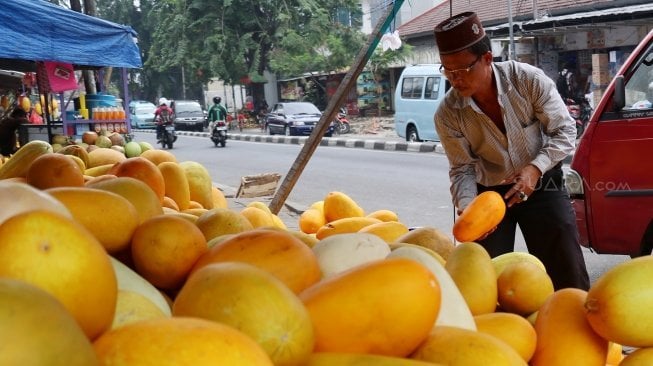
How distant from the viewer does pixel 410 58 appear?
2492cm

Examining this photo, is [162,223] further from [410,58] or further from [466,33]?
[410,58]

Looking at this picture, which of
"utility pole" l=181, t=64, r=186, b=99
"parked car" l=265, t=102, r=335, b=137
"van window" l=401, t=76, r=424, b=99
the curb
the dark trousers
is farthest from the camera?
"utility pole" l=181, t=64, r=186, b=99

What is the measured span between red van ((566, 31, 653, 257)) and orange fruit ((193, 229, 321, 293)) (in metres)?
3.77

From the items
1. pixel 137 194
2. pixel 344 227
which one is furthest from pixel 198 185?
pixel 137 194

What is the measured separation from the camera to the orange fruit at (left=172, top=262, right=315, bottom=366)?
920mm

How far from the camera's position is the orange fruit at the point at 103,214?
138 centimetres

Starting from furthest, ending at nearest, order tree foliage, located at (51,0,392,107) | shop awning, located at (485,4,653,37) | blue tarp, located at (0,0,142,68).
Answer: tree foliage, located at (51,0,392,107), shop awning, located at (485,4,653,37), blue tarp, located at (0,0,142,68)

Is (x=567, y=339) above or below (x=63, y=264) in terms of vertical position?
below

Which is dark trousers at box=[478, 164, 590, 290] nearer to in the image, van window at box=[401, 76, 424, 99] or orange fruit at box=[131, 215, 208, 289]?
orange fruit at box=[131, 215, 208, 289]

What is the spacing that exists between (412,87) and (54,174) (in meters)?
16.4

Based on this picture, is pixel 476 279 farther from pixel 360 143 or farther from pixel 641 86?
pixel 360 143

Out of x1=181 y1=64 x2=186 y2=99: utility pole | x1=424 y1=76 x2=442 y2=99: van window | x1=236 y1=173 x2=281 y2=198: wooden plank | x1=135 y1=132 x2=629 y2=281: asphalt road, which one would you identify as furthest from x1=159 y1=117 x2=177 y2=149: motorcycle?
x1=181 y1=64 x2=186 y2=99: utility pole

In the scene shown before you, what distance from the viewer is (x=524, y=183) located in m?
2.78

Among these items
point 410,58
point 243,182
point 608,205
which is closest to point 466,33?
point 608,205
